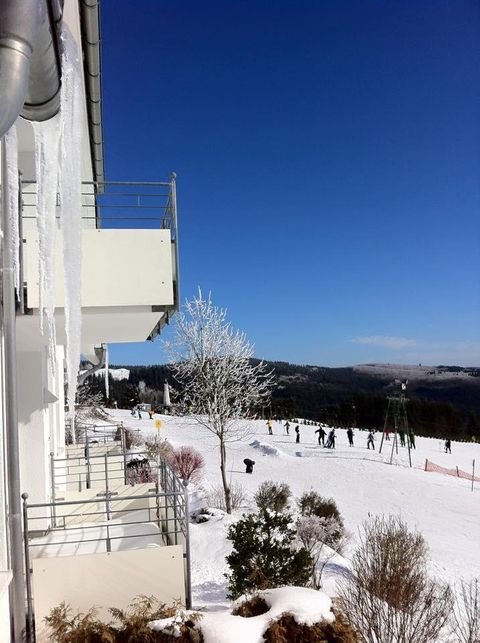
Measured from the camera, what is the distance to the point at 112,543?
6.54 m

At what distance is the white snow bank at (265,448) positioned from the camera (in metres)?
28.0

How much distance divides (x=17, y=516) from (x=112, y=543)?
200cm

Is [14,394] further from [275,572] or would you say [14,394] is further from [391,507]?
[391,507]

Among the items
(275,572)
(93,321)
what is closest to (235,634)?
(275,572)

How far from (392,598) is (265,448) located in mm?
22893

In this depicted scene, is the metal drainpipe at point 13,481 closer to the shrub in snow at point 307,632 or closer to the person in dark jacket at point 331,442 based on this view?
the shrub in snow at point 307,632

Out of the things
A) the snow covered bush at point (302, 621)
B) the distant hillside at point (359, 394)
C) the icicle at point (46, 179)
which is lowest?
the distant hillside at point (359, 394)

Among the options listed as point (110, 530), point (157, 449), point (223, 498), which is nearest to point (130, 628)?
point (110, 530)

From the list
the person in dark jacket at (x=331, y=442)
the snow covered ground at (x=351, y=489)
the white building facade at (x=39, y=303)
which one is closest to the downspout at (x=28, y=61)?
the white building facade at (x=39, y=303)

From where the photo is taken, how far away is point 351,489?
1964 cm

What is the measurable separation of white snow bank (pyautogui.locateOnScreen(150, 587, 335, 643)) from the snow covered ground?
2.20 metres

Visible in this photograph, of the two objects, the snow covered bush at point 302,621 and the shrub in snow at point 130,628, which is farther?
the shrub in snow at point 130,628

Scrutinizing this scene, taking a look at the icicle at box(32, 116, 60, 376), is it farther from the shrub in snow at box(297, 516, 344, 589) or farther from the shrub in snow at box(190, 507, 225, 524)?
the shrub in snow at box(190, 507, 225, 524)

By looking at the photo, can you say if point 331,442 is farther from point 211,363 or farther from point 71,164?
point 71,164
